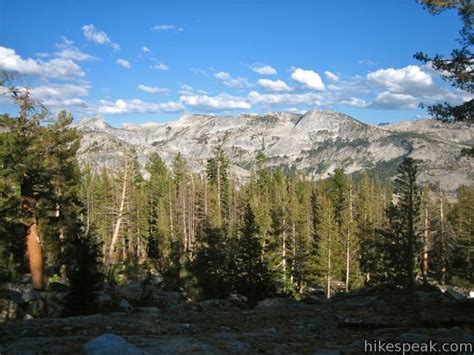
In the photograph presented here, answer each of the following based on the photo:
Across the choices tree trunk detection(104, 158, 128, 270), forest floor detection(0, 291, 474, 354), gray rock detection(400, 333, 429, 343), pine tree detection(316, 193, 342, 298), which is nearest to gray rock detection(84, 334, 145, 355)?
forest floor detection(0, 291, 474, 354)

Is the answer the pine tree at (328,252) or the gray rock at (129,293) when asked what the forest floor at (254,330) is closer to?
the gray rock at (129,293)

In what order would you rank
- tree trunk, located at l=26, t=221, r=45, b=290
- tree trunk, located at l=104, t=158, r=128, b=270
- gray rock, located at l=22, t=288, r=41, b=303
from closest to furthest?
gray rock, located at l=22, t=288, r=41, b=303
tree trunk, located at l=26, t=221, r=45, b=290
tree trunk, located at l=104, t=158, r=128, b=270

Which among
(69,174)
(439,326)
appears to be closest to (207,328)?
(439,326)

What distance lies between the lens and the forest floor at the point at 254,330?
7.68 meters

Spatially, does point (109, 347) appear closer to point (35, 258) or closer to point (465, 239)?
point (35, 258)

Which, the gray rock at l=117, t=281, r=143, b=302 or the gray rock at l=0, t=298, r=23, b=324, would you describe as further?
the gray rock at l=117, t=281, r=143, b=302

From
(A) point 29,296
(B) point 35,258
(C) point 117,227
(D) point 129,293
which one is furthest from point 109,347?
(D) point 129,293

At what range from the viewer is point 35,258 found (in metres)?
22.1

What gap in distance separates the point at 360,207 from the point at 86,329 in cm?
5918

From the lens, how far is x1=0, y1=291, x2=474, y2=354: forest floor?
768 cm

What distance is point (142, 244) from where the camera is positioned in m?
70.4

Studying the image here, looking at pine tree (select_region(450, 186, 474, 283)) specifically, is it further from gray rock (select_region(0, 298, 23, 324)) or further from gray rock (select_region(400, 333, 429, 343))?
gray rock (select_region(0, 298, 23, 324))

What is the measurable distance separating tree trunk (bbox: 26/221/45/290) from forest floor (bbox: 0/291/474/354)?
1105cm

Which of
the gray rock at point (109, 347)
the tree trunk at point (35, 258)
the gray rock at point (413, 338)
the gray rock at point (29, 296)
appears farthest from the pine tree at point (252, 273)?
the gray rock at point (109, 347)
